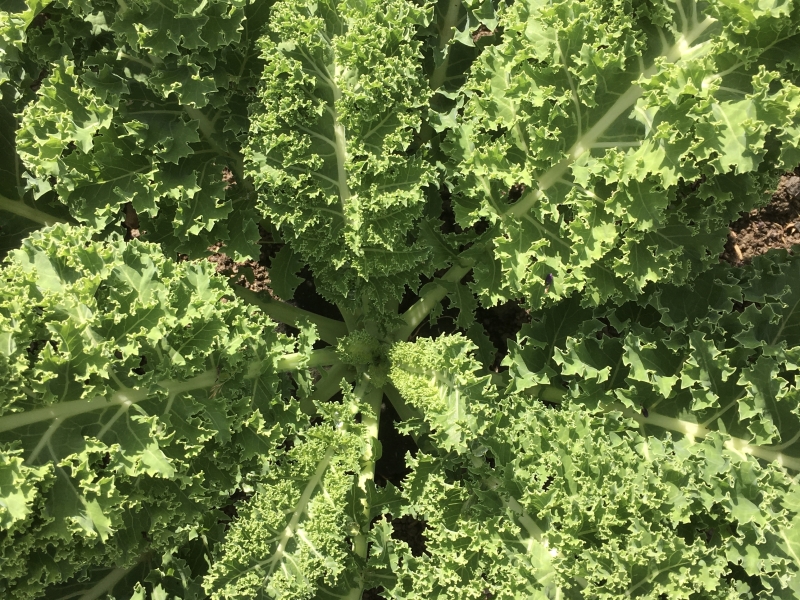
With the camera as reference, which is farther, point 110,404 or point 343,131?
point 343,131

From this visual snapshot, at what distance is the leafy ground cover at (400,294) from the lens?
326 centimetres

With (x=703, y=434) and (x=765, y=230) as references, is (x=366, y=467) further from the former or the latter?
(x=765, y=230)

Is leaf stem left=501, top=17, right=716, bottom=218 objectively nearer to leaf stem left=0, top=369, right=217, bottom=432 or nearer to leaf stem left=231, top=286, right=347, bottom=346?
leaf stem left=231, top=286, right=347, bottom=346

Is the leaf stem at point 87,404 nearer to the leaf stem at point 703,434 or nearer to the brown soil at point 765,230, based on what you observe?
the leaf stem at point 703,434

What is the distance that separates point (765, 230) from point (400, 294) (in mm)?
3421

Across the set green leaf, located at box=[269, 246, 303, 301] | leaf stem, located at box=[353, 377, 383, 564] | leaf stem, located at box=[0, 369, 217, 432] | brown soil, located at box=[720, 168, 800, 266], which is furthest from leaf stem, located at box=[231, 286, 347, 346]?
brown soil, located at box=[720, 168, 800, 266]

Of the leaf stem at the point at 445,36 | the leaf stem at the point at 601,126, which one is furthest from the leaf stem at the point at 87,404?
the leaf stem at the point at 445,36

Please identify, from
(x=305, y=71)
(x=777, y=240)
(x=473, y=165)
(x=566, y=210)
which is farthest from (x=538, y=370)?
(x=777, y=240)

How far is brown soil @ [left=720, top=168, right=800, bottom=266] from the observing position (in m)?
5.62

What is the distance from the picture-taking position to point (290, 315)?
5223 mm

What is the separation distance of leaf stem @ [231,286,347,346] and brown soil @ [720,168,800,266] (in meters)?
3.39

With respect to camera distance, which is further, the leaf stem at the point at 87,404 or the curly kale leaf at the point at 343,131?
the curly kale leaf at the point at 343,131

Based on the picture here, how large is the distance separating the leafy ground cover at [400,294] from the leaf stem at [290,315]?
0.64 m

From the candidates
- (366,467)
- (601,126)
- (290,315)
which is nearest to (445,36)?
(601,126)
